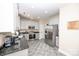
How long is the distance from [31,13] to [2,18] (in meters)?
0.80

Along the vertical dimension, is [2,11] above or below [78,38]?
above

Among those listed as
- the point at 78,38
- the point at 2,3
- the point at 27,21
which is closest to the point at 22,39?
the point at 27,21

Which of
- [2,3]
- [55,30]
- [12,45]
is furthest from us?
[55,30]

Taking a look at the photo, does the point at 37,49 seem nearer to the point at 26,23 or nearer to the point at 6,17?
the point at 26,23

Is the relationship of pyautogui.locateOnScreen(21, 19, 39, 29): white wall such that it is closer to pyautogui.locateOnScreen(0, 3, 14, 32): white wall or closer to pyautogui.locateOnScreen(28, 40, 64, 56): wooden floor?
pyautogui.locateOnScreen(28, 40, 64, 56): wooden floor

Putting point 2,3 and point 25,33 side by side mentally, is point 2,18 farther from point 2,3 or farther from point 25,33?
point 25,33

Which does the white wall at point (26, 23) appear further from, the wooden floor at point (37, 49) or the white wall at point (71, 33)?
the white wall at point (71, 33)

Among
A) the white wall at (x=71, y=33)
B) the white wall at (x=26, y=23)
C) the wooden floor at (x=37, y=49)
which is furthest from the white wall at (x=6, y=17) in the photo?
the white wall at (x=71, y=33)

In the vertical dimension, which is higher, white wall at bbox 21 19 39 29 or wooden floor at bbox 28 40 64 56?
white wall at bbox 21 19 39 29

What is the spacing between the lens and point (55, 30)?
169 inches

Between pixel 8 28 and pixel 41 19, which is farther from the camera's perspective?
pixel 41 19

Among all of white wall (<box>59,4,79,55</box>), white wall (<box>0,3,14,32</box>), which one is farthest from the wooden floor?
white wall (<box>0,3,14,32</box>)

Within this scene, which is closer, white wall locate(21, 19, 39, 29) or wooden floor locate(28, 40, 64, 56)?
white wall locate(21, 19, 39, 29)

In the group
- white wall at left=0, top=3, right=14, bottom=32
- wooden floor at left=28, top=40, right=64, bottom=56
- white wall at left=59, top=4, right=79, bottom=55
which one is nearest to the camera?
white wall at left=0, top=3, right=14, bottom=32
